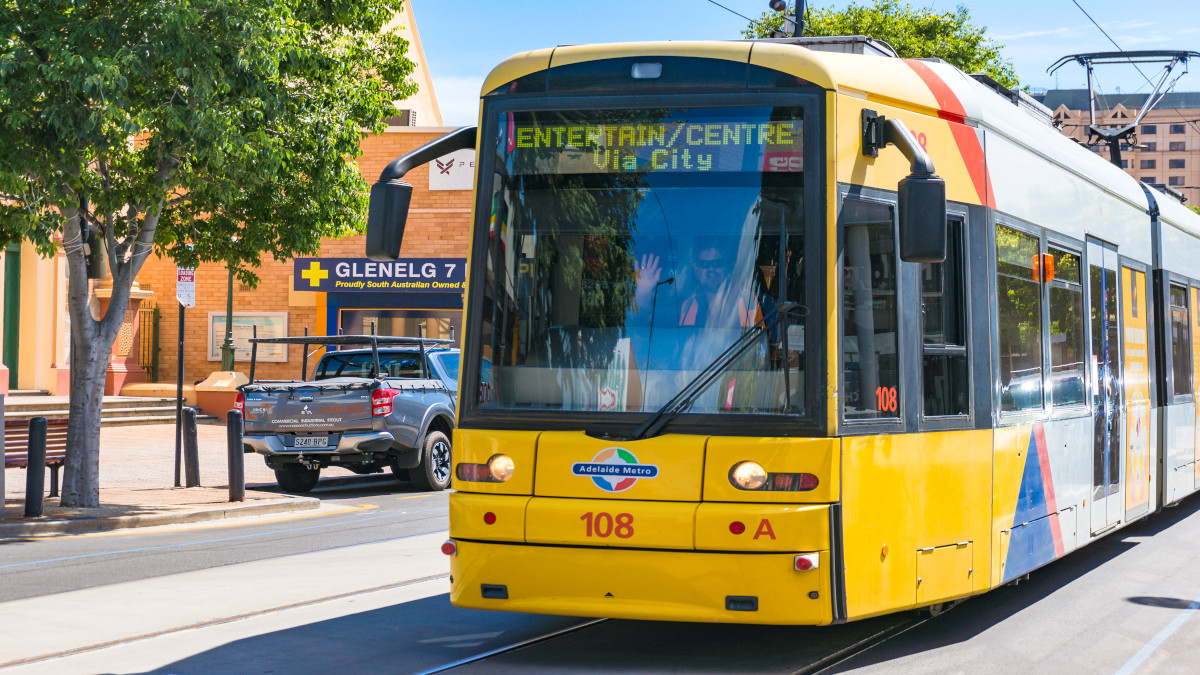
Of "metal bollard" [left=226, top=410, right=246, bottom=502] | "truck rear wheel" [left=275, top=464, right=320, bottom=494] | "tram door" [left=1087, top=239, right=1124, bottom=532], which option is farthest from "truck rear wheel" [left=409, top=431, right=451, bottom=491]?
Result: "tram door" [left=1087, top=239, right=1124, bottom=532]

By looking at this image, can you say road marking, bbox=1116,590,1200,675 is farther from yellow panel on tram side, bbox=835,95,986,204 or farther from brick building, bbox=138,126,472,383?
brick building, bbox=138,126,472,383

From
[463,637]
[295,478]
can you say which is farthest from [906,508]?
[295,478]

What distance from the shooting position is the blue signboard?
31891mm

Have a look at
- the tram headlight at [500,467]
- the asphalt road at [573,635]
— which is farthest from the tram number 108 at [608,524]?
the asphalt road at [573,635]

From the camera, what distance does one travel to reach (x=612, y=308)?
19.7 ft

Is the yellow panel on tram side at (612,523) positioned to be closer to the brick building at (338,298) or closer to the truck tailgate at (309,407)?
the truck tailgate at (309,407)

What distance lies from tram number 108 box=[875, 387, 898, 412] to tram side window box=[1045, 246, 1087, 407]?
2215mm

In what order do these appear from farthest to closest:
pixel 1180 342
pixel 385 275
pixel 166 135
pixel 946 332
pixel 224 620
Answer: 1. pixel 385 275
2. pixel 166 135
3. pixel 1180 342
4. pixel 224 620
5. pixel 946 332

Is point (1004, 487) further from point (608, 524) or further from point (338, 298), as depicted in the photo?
point (338, 298)

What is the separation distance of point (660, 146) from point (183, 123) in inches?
300

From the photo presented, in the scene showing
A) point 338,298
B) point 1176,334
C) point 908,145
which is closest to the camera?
point 908,145

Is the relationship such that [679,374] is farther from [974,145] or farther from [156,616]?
[156,616]

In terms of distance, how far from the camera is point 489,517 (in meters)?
6.01

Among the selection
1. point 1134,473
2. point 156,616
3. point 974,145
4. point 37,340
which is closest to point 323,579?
point 156,616
